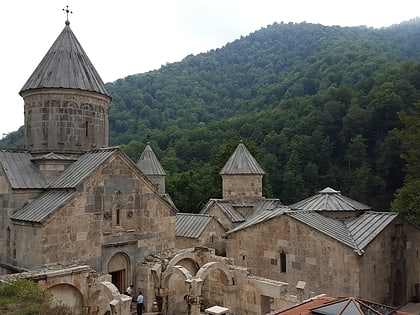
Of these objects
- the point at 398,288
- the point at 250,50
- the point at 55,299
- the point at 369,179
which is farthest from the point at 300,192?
the point at 250,50

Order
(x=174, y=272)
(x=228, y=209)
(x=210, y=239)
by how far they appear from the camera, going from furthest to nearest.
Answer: (x=228, y=209) < (x=210, y=239) < (x=174, y=272)

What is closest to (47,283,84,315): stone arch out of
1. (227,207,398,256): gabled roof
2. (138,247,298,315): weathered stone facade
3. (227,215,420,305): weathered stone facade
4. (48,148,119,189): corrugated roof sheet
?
(138,247,298,315): weathered stone facade

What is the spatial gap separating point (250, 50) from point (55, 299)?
111675 mm

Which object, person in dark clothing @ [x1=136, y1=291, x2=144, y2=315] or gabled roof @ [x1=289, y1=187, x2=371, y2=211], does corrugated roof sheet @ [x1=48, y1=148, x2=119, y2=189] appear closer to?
person in dark clothing @ [x1=136, y1=291, x2=144, y2=315]

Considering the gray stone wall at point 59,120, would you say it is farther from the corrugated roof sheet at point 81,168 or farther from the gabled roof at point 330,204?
the gabled roof at point 330,204

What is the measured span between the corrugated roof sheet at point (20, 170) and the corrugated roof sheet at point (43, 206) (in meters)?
0.65

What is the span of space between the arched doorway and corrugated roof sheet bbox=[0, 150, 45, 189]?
12.5ft

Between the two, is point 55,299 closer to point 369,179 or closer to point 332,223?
point 332,223

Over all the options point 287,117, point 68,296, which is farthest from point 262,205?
point 287,117

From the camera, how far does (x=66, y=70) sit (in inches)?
584

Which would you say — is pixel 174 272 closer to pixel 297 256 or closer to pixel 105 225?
pixel 105 225

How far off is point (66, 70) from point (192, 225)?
Answer: 10.4 meters

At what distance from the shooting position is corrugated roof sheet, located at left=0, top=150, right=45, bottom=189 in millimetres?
13008

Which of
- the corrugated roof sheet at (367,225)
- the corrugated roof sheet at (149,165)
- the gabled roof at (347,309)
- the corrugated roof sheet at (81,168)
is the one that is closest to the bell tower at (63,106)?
the corrugated roof sheet at (81,168)
